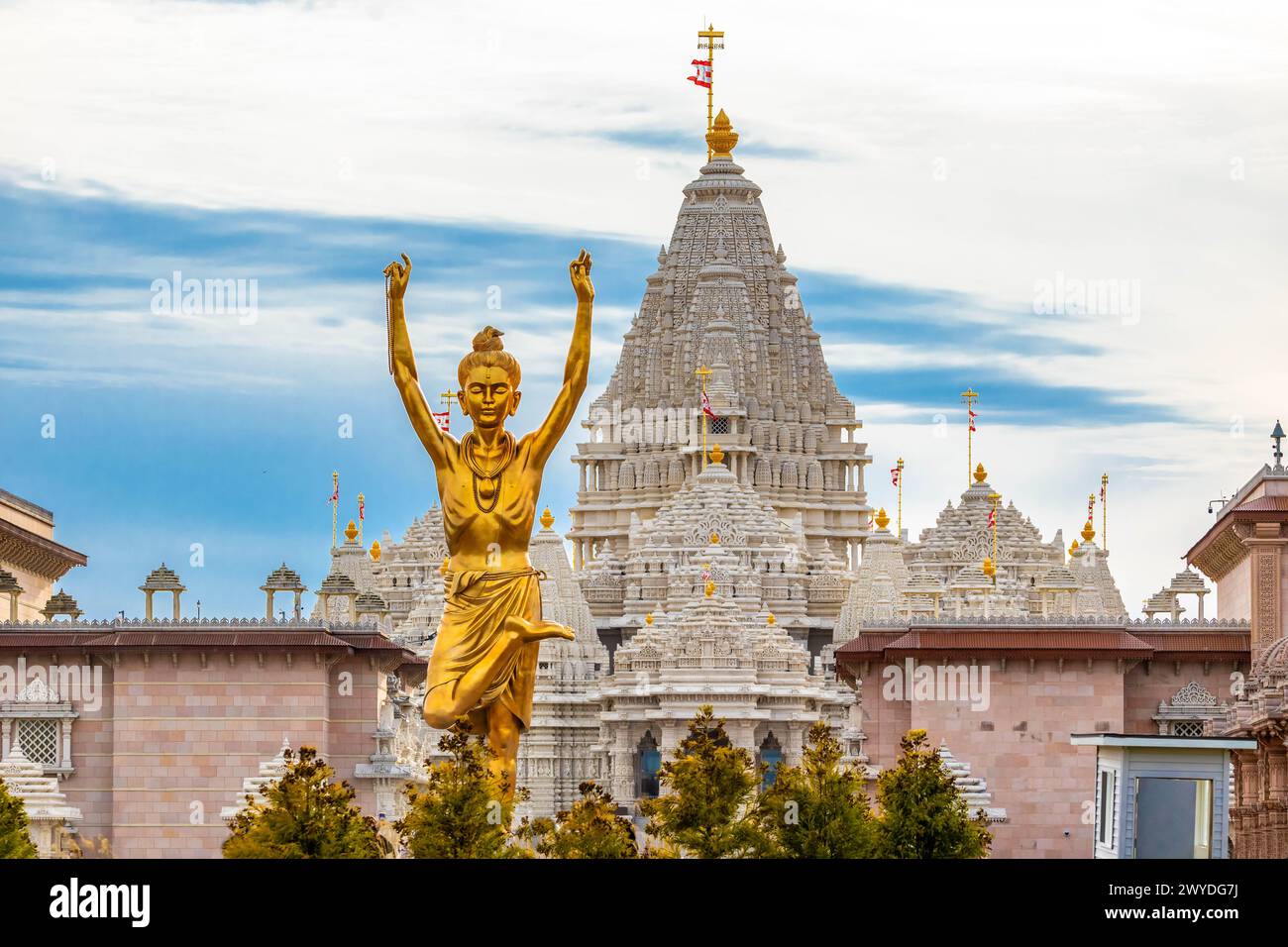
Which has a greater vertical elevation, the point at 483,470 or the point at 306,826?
the point at 483,470

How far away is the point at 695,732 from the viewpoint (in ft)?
199

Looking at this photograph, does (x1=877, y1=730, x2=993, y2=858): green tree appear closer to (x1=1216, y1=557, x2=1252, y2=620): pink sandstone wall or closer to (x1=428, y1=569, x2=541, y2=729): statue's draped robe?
(x1=428, y1=569, x2=541, y2=729): statue's draped robe

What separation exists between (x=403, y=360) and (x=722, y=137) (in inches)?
4313

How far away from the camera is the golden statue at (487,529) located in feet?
152

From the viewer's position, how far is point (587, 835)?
176 feet

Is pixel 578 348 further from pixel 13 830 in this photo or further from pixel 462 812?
pixel 13 830

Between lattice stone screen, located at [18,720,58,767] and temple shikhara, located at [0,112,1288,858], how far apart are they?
0.05 m

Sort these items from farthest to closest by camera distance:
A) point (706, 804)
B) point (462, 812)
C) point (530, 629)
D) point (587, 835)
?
point (706, 804) < point (587, 835) < point (462, 812) < point (530, 629)

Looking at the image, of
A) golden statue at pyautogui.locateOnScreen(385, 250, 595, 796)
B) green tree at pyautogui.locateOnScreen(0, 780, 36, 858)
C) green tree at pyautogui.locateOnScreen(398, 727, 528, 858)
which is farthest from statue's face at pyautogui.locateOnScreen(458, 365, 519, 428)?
green tree at pyautogui.locateOnScreen(0, 780, 36, 858)

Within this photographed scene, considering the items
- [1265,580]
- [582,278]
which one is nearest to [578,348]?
[582,278]
